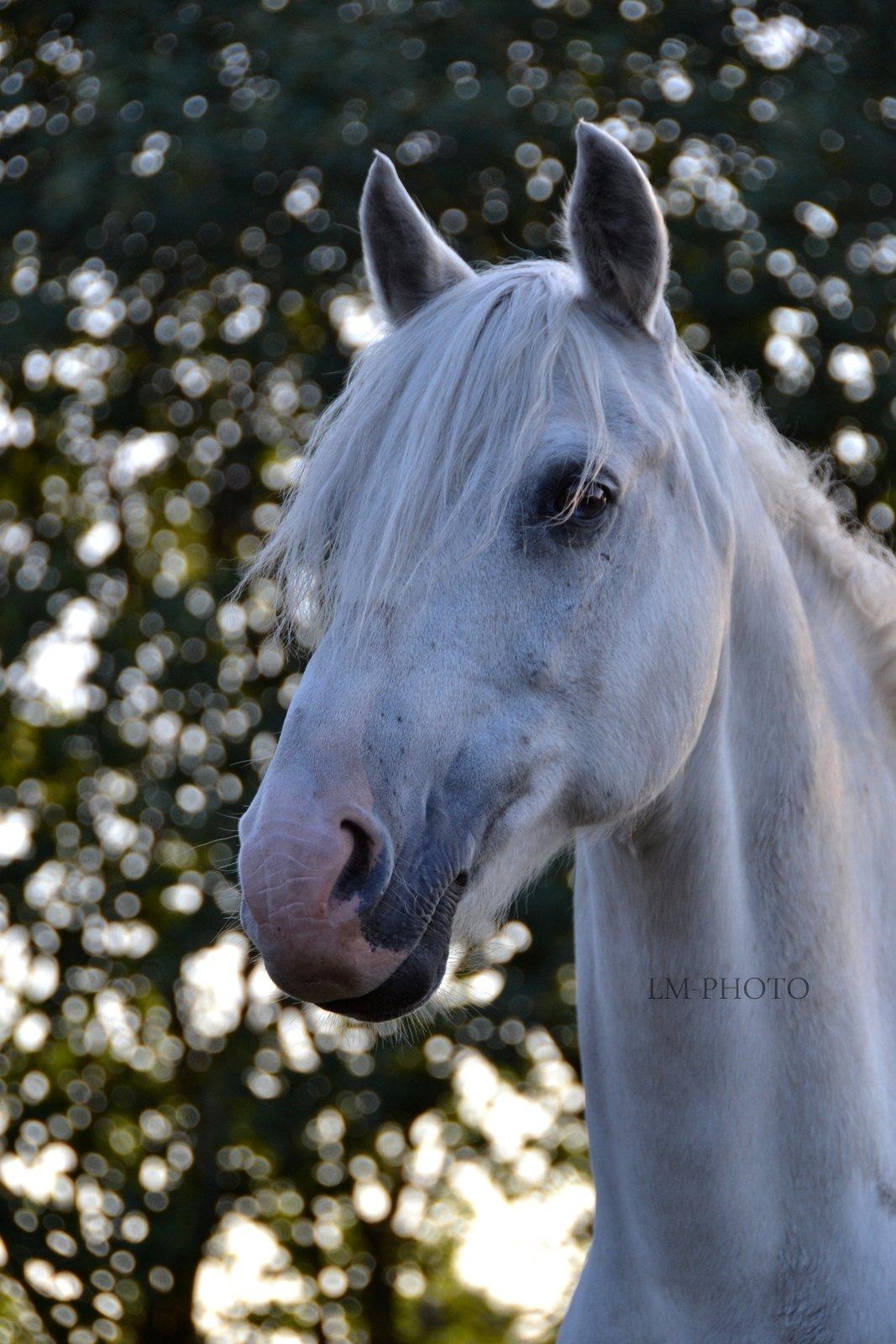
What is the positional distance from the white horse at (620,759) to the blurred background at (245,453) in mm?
2027

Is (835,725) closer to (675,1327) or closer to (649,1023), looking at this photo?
(649,1023)

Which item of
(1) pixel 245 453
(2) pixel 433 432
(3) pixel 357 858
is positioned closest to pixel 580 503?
(2) pixel 433 432

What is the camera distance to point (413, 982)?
60.3 inches

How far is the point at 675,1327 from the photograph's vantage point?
5.81 ft

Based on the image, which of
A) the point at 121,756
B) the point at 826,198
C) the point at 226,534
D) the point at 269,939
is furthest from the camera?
the point at 226,534

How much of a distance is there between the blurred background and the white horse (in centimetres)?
203

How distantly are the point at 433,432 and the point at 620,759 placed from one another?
18.8 inches

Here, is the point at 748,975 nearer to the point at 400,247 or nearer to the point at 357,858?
the point at 357,858

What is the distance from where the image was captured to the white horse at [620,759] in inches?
61.6

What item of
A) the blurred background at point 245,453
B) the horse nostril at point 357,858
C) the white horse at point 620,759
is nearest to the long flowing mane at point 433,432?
the white horse at point 620,759

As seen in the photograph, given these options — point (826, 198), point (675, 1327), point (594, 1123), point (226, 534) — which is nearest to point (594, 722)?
point (594, 1123)

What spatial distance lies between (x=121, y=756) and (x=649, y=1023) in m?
3.01

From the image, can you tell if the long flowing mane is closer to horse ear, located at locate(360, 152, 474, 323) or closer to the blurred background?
horse ear, located at locate(360, 152, 474, 323)

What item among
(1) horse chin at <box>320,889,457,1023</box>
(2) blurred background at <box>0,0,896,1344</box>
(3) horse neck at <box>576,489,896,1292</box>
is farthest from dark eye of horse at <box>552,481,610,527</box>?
(2) blurred background at <box>0,0,896,1344</box>
